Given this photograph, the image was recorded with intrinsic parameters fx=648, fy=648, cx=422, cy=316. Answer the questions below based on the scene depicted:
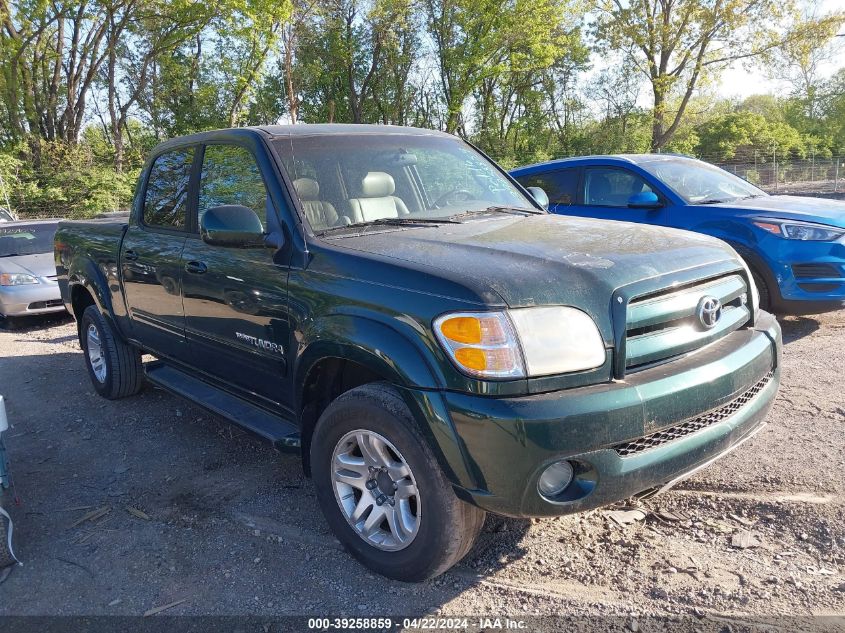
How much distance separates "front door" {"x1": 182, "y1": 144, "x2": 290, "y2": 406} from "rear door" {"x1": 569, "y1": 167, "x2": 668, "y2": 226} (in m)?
4.32

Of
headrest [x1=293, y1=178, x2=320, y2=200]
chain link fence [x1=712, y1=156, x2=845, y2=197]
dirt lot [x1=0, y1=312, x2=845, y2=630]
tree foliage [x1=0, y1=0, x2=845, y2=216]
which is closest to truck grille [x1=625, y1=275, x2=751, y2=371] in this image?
dirt lot [x1=0, y1=312, x2=845, y2=630]

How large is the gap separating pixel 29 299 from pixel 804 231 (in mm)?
9222

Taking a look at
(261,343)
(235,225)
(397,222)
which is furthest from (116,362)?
(397,222)

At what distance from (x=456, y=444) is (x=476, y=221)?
5.00 feet

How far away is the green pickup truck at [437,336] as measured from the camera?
2285mm

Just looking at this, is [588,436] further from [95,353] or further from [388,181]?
[95,353]

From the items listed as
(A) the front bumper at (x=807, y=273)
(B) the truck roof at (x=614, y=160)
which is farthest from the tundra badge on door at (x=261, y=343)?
(B) the truck roof at (x=614, y=160)

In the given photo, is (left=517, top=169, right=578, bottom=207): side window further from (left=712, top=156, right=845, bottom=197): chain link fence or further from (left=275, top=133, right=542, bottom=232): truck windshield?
(left=712, top=156, right=845, bottom=197): chain link fence

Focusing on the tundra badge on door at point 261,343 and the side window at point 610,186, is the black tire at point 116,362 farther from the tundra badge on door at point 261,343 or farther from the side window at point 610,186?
the side window at point 610,186

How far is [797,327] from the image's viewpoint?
6.28 metres

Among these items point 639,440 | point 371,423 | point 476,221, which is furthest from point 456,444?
point 476,221

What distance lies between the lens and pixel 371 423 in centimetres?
257

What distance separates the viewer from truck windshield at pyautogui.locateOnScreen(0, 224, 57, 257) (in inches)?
381

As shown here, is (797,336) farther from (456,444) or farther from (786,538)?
(456,444)
